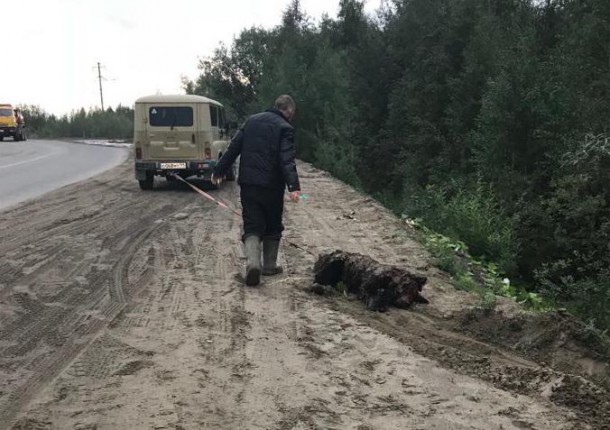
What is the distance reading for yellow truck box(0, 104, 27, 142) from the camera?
133ft

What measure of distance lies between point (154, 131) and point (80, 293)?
879cm

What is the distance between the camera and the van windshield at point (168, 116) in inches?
534

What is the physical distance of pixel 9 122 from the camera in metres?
41.0

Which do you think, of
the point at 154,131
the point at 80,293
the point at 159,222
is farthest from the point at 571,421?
the point at 154,131

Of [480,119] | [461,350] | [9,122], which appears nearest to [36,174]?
[480,119]

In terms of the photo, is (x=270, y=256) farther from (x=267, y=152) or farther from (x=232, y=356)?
(x=232, y=356)

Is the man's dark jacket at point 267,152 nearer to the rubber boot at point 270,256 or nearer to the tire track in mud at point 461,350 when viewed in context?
the rubber boot at point 270,256

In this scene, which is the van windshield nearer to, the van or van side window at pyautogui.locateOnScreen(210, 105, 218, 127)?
the van

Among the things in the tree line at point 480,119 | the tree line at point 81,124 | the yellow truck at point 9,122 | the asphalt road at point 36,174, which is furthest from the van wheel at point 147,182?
the tree line at point 81,124

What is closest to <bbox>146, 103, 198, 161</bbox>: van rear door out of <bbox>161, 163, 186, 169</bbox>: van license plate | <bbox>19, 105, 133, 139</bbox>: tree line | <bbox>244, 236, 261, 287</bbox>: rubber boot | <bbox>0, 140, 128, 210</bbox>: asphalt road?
<bbox>161, 163, 186, 169</bbox>: van license plate

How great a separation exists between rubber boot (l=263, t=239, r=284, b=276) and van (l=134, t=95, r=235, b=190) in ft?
25.6

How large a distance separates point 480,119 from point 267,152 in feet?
37.7

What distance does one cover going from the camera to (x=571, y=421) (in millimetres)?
3135

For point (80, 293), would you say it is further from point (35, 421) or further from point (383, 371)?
point (383, 371)
